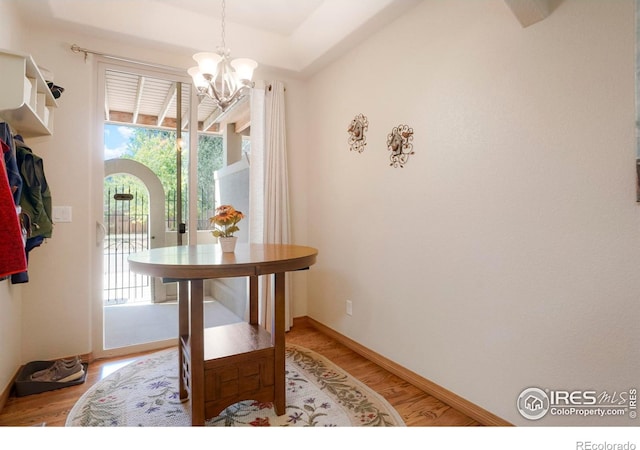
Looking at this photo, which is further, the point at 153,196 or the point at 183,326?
the point at 153,196

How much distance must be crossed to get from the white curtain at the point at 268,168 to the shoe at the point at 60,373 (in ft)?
4.65

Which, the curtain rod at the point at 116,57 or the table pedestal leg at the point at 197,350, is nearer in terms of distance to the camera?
the table pedestal leg at the point at 197,350

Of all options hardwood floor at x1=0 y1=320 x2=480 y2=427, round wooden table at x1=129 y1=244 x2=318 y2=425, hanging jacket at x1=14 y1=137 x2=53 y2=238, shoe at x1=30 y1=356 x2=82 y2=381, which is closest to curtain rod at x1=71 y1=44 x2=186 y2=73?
hanging jacket at x1=14 y1=137 x2=53 y2=238

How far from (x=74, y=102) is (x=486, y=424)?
3495mm

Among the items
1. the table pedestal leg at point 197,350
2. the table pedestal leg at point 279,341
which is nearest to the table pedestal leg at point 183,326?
the table pedestal leg at point 197,350

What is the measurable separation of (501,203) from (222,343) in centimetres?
170

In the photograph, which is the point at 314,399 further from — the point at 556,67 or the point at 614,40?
the point at 614,40

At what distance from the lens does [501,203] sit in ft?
5.66

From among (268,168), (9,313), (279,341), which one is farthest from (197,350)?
(268,168)

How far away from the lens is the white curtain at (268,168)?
3145 millimetres

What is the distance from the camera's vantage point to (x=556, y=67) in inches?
59.2

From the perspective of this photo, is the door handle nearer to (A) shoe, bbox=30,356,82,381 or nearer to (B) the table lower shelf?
(A) shoe, bbox=30,356,82,381

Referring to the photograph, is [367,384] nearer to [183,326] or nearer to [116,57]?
[183,326]

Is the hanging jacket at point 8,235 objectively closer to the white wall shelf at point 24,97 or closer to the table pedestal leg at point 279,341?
the white wall shelf at point 24,97
